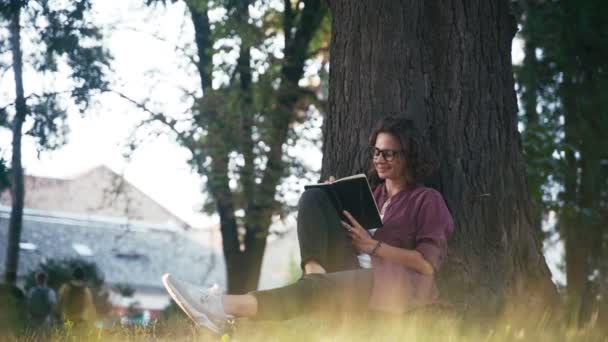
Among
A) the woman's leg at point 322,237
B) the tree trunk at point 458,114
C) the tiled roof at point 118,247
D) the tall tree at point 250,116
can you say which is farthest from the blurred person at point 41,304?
the tiled roof at point 118,247

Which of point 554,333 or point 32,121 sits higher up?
point 32,121

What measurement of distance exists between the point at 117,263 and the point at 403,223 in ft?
127

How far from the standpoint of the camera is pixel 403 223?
18.7 feet

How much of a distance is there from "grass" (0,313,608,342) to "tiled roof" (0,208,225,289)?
35166 mm

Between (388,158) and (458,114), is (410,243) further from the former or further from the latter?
(458,114)

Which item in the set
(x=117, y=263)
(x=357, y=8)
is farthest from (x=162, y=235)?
(x=357, y=8)

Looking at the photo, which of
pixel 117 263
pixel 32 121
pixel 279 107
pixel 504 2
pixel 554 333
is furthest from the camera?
pixel 117 263

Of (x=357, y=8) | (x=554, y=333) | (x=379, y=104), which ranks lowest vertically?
(x=554, y=333)

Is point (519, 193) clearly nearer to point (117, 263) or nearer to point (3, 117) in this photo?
point (3, 117)

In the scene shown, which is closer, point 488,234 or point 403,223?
point 403,223

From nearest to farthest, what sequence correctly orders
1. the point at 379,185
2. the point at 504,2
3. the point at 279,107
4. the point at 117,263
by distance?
the point at 379,185 → the point at 504,2 → the point at 279,107 → the point at 117,263

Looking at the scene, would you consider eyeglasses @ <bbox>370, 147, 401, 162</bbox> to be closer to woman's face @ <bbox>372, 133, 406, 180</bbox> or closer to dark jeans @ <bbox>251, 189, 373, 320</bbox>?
woman's face @ <bbox>372, 133, 406, 180</bbox>

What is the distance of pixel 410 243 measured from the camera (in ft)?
18.7

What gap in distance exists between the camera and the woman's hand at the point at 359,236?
5.54 m
